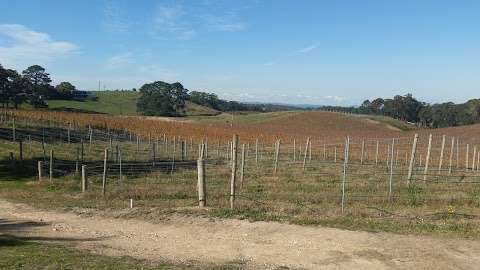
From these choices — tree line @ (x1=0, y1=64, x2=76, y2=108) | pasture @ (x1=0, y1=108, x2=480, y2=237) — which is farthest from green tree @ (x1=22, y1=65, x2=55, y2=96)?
pasture @ (x1=0, y1=108, x2=480, y2=237)

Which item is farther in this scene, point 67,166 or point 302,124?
point 302,124

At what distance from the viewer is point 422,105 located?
145000mm

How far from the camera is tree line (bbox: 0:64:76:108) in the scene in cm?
9206

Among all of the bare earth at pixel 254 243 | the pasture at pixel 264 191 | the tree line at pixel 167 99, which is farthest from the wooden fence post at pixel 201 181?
the tree line at pixel 167 99

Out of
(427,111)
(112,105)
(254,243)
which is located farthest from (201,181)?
(427,111)

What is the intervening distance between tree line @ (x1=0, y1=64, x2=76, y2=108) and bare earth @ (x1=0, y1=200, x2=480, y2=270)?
84.0m

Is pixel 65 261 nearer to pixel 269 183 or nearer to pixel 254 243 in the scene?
pixel 254 243

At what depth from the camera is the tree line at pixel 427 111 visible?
121375 millimetres

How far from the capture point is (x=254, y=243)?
12.5 m

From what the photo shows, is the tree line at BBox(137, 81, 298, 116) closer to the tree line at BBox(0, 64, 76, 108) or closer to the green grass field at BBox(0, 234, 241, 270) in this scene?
→ the tree line at BBox(0, 64, 76, 108)

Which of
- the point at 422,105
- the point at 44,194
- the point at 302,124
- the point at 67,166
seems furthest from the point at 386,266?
the point at 422,105

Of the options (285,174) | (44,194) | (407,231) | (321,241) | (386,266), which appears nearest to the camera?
(386,266)

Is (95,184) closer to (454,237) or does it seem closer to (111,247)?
(111,247)

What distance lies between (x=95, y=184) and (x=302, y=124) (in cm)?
7409
